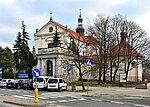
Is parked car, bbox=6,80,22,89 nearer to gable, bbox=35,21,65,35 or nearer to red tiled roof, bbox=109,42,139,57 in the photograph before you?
red tiled roof, bbox=109,42,139,57

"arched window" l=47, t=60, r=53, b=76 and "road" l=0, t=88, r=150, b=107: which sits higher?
"arched window" l=47, t=60, r=53, b=76

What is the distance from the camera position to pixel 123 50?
180 feet

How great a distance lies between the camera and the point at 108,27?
52250mm

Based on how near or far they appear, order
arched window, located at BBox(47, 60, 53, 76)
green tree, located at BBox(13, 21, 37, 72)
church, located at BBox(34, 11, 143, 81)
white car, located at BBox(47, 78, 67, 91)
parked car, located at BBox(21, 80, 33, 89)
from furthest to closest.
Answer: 1. green tree, located at BBox(13, 21, 37, 72)
2. arched window, located at BBox(47, 60, 53, 76)
3. church, located at BBox(34, 11, 143, 81)
4. parked car, located at BBox(21, 80, 33, 89)
5. white car, located at BBox(47, 78, 67, 91)

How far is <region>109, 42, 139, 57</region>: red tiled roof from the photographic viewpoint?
53031 mm

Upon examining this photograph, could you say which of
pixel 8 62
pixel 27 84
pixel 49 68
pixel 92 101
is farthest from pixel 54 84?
pixel 8 62

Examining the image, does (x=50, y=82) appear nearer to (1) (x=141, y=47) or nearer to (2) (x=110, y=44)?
(2) (x=110, y=44)

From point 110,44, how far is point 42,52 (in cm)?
1882

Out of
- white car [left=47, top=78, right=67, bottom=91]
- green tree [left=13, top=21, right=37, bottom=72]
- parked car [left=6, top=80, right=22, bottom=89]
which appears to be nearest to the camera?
white car [left=47, top=78, right=67, bottom=91]

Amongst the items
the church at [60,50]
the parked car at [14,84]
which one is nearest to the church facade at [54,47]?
the church at [60,50]

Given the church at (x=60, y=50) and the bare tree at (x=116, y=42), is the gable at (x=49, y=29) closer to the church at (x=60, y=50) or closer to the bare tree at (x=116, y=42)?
the church at (x=60, y=50)

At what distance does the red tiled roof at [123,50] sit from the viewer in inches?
2088

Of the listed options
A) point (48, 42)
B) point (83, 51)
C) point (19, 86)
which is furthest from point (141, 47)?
point (48, 42)

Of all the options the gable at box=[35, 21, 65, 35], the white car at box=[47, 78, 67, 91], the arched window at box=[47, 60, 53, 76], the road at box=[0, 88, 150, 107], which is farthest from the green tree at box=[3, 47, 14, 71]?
the road at box=[0, 88, 150, 107]
